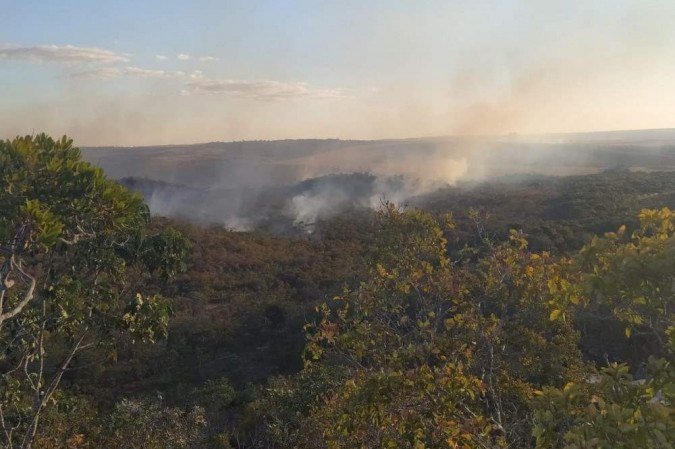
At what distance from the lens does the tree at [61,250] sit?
16.3 feet

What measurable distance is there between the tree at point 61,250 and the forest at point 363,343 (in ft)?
0.07

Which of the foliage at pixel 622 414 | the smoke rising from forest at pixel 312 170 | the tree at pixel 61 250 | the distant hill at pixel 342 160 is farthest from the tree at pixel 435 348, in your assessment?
the distant hill at pixel 342 160

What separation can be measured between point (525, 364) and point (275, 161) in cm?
12369

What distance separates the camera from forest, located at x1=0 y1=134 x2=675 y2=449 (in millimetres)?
3725

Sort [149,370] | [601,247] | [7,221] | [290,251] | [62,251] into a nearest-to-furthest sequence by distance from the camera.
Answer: [601,247] < [7,221] < [62,251] < [149,370] < [290,251]

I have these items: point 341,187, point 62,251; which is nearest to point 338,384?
point 62,251

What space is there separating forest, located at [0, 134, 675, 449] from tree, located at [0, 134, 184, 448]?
22 mm

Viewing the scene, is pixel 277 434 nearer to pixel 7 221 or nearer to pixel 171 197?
pixel 7 221

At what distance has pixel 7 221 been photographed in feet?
16.2

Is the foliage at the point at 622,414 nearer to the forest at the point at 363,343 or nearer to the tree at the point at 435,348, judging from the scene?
the forest at the point at 363,343

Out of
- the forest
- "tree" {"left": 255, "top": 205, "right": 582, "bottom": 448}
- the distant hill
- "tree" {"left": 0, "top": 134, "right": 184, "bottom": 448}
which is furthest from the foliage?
the distant hill

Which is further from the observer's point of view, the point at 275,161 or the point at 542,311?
the point at 275,161

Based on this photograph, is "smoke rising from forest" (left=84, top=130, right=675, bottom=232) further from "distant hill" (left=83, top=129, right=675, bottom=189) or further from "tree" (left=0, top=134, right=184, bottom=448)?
"tree" (left=0, top=134, right=184, bottom=448)

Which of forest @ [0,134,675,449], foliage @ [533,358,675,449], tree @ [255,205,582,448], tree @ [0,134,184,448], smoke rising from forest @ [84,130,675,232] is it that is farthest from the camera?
smoke rising from forest @ [84,130,675,232]
